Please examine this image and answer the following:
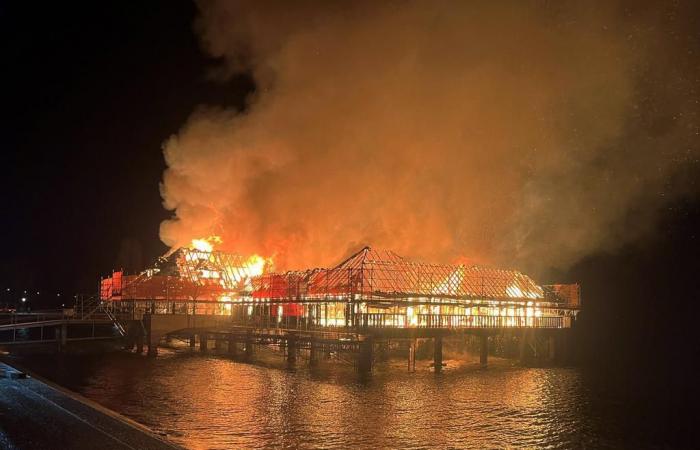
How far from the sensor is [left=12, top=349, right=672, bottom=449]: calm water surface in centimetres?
1783

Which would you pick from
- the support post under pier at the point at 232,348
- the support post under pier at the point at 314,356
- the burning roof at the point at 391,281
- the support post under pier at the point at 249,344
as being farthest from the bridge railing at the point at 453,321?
the support post under pier at the point at 232,348

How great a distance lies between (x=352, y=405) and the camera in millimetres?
22594

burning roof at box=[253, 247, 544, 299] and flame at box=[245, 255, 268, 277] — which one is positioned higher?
flame at box=[245, 255, 268, 277]

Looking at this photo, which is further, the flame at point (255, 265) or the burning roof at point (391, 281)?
the flame at point (255, 265)

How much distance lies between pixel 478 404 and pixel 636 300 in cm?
4824

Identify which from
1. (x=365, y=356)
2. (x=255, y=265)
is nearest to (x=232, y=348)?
(x=365, y=356)

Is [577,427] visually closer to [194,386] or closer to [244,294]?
[194,386]

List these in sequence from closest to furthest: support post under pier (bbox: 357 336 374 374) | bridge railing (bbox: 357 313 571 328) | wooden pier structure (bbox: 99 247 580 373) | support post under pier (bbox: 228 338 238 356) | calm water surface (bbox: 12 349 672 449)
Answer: calm water surface (bbox: 12 349 672 449) → support post under pier (bbox: 357 336 374 374) → bridge railing (bbox: 357 313 571 328) → wooden pier structure (bbox: 99 247 580 373) → support post under pier (bbox: 228 338 238 356)

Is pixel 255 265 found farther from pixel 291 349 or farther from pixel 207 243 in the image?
pixel 291 349

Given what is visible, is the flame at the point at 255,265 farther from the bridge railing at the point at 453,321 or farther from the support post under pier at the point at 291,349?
the support post under pier at the point at 291,349

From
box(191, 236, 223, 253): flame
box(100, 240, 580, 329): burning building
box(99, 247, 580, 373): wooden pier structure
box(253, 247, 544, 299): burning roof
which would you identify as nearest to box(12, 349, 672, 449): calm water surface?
box(99, 247, 580, 373): wooden pier structure

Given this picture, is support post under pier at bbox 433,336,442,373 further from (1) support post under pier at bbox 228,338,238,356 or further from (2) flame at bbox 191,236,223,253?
(2) flame at bbox 191,236,223,253

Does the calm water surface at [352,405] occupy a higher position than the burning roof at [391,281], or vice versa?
the burning roof at [391,281]

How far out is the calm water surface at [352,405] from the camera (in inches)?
702
